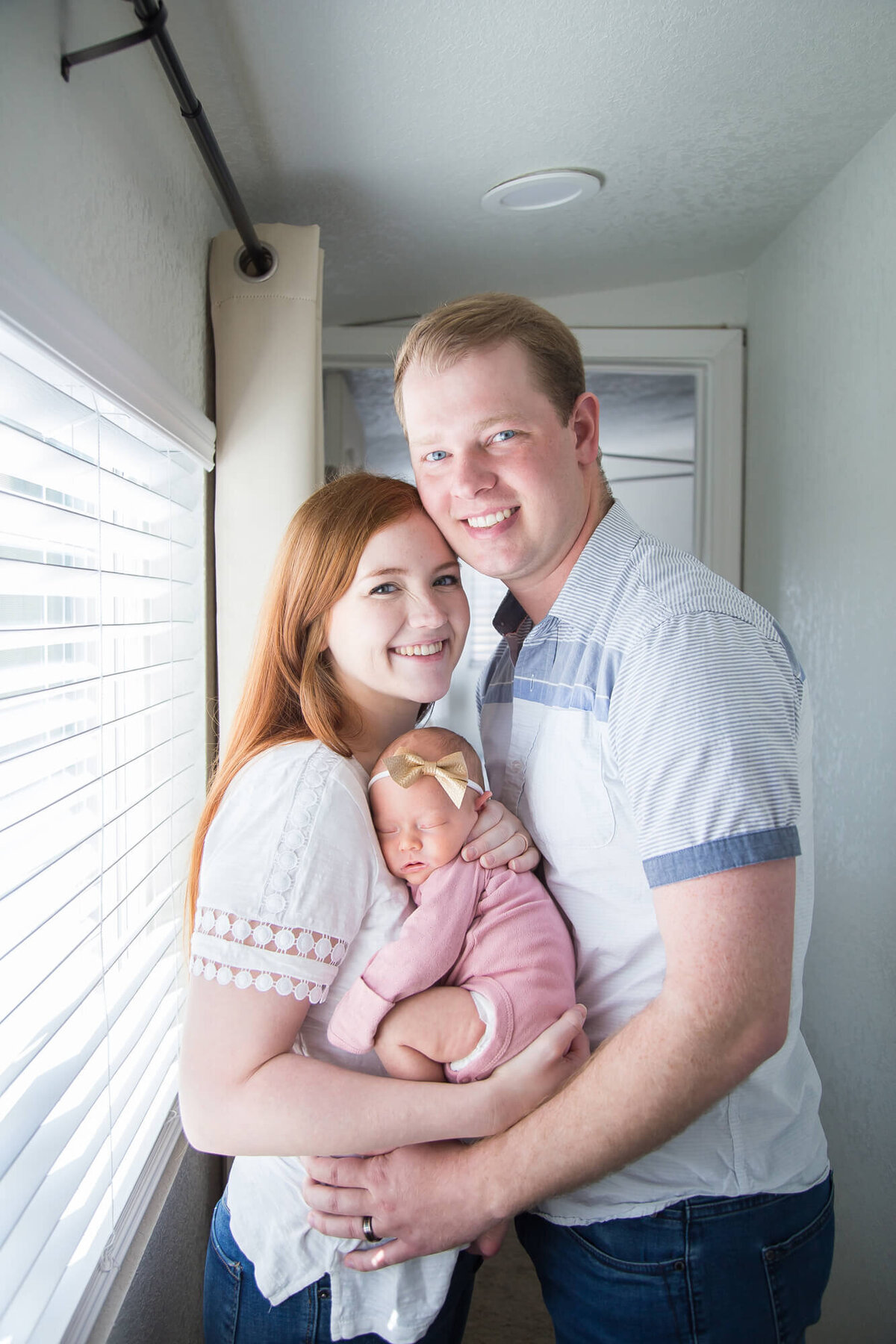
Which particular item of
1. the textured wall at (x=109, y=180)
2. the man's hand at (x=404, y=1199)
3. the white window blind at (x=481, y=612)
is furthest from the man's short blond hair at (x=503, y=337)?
the white window blind at (x=481, y=612)

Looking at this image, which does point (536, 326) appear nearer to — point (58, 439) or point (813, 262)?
point (58, 439)

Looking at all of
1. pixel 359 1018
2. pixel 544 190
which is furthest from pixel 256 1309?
pixel 544 190

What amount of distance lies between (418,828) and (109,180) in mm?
975

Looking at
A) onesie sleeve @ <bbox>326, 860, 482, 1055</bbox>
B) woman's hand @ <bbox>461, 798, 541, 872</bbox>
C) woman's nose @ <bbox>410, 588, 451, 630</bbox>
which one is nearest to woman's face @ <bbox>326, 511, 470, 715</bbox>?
woman's nose @ <bbox>410, 588, 451, 630</bbox>

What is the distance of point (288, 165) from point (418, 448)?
842mm

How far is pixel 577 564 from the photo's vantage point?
120 centimetres

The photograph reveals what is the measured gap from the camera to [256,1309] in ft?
3.57

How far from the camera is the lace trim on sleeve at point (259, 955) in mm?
968

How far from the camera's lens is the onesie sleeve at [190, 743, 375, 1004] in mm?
972

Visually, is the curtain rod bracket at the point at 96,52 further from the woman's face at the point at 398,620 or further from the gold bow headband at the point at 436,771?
the gold bow headband at the point at 436,771

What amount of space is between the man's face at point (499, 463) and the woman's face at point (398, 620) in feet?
0.21

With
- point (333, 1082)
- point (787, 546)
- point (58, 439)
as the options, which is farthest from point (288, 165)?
point (333, 1082)

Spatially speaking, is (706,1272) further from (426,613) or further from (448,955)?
(426,613)

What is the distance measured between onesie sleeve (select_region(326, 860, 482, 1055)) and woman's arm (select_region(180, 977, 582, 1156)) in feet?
0.17
